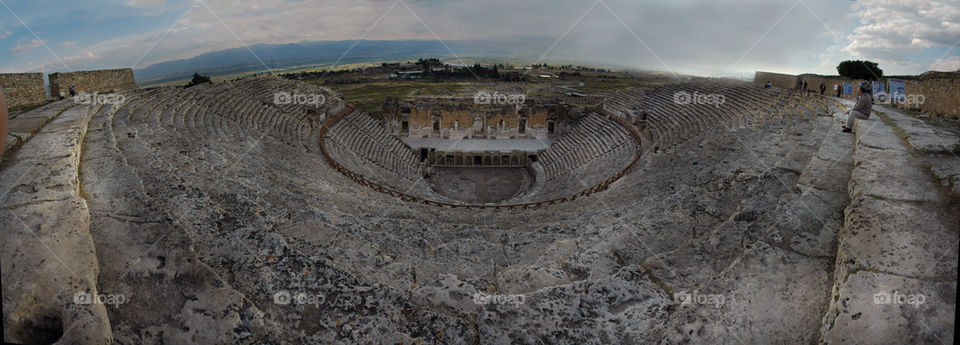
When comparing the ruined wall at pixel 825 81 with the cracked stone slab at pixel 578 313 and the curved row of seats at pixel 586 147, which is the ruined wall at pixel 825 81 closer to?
the curved row of seats at pixel 586 147

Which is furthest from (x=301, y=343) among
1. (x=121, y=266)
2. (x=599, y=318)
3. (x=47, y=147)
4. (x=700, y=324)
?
(x=47, y=147)

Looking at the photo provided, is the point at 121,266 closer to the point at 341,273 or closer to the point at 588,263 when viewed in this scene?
the point at 341,273

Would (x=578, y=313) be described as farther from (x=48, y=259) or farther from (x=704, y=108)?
(x=704, y=108)

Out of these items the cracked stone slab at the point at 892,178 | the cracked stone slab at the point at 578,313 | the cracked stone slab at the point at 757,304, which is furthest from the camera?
the cracked stone slab at the point at 892,178

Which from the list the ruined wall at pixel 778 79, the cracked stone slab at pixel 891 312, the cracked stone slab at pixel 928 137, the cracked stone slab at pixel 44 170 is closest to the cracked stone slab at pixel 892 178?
the cracked stone slab at pixel 928 137

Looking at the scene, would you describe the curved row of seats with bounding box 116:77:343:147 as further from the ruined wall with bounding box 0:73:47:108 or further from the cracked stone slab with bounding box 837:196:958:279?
the cracked stone slab with bounding box 837:196:958:279

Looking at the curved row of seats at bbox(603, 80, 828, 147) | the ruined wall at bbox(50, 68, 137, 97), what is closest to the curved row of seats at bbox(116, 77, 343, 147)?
the ruined wall at bbox(50, 68, 137, 97)

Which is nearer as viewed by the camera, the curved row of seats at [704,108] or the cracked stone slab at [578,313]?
the cracked stone slab at [578,313]
